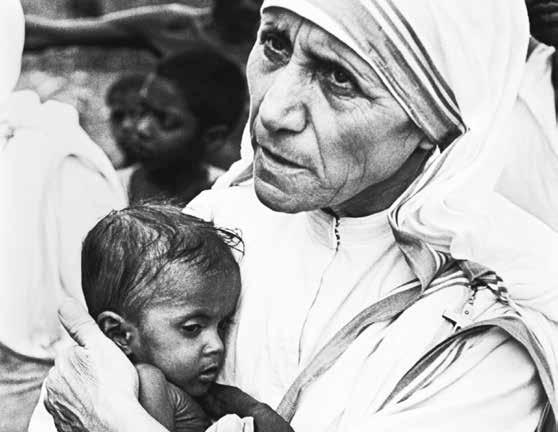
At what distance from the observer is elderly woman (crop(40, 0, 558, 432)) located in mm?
3105

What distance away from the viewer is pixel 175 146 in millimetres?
3621

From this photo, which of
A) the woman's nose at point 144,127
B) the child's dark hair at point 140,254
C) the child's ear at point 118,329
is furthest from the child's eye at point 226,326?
the woman's nose at point 144,127

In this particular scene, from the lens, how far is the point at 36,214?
3.73 metres

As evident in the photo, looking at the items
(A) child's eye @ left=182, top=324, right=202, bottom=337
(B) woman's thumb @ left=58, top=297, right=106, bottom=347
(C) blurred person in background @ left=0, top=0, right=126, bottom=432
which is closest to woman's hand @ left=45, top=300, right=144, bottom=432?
(B) woman's thumb @ left=58, top=297, right=106, bottom=347

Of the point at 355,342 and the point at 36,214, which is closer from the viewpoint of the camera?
the point at 355,342

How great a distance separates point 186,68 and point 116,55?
8.9 inches

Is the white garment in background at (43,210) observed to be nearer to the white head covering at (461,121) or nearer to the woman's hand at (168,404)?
the woman's hand at (168,404)

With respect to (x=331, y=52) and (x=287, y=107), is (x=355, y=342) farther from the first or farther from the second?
(x=331, y=52)

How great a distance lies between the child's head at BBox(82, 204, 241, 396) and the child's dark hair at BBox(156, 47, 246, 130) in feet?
1.39

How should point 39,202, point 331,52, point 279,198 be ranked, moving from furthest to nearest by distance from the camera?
point 39,202 < point 279,198 < point 331,52

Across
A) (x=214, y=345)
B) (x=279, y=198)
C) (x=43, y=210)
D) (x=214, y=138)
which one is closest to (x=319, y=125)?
(x=279, y=198)

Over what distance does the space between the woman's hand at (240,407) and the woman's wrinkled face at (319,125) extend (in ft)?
1.64

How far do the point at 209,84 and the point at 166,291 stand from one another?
27.9 inches

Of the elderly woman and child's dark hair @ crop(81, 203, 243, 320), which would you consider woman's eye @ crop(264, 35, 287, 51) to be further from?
child's dark hair @ crop(81, 203, 243, 320)
